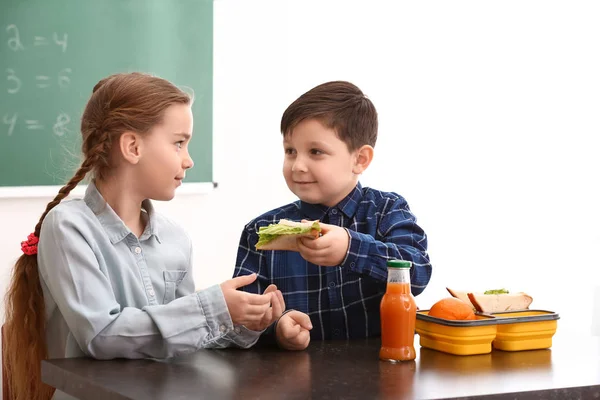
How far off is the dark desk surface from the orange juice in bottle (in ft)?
0.10

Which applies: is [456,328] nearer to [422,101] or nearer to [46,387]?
[46,387]

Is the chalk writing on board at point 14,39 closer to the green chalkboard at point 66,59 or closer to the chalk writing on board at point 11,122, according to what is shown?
the green chalkboard at point 66,59

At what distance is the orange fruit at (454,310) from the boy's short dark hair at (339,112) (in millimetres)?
495

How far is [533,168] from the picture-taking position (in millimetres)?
4395

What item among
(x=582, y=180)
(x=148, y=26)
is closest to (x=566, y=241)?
(x=582, y=180)

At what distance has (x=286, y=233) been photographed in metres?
1.58

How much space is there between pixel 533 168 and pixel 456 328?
119 inches

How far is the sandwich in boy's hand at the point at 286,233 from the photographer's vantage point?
5.17 feet

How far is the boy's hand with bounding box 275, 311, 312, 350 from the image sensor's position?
1629mm

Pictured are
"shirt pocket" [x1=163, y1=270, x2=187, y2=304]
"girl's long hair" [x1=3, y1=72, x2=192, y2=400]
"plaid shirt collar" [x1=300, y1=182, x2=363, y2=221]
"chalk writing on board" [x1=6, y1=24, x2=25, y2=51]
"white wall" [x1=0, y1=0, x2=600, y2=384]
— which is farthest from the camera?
A: "white wall" [x1=0, y1=0, x2=600, y2=384]

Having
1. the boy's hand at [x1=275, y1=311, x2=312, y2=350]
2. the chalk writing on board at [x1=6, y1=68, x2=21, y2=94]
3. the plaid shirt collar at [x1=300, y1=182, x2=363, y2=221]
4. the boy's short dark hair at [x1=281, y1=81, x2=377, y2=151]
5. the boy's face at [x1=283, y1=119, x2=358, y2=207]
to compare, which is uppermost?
the chalk writing on board at [x1=6, y1=68, x2=21, y2=94]

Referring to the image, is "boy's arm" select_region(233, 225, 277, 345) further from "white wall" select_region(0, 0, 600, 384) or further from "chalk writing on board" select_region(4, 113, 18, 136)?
"white wall" select_region(0, 0, 600, 384)

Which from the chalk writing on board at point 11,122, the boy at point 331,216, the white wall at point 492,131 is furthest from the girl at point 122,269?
the white wall at point 492,131

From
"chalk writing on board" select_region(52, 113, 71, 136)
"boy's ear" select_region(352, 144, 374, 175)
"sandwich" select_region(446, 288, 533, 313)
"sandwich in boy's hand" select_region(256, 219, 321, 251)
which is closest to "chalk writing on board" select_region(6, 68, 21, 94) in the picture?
"chalk writing on board" select_region(52, 113, 71, 136)
